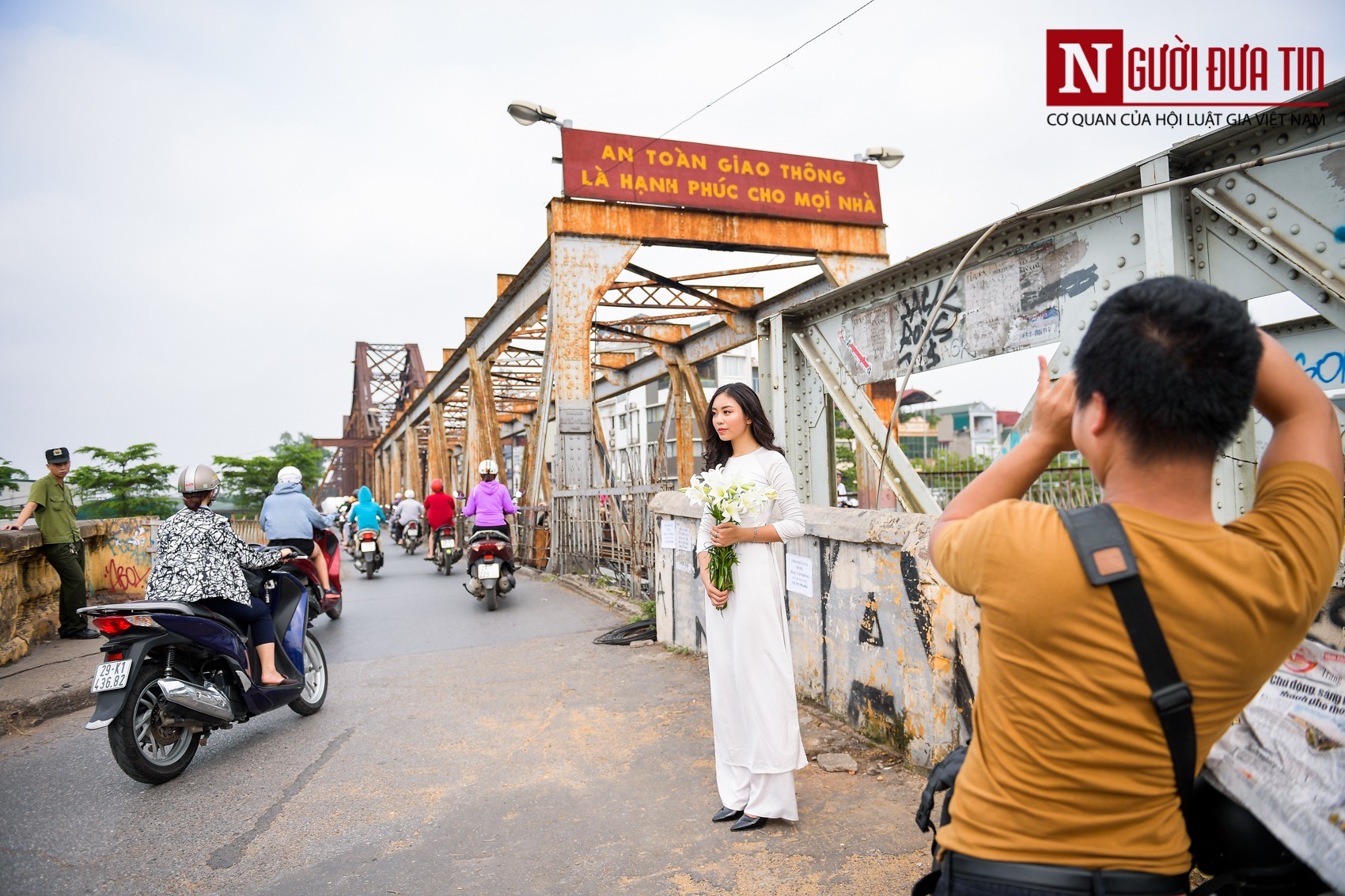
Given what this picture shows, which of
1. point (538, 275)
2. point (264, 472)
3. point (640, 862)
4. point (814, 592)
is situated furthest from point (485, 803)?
point (264, 472)

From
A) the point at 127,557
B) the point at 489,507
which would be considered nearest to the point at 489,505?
the point at 489,507

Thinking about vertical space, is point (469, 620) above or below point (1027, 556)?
below

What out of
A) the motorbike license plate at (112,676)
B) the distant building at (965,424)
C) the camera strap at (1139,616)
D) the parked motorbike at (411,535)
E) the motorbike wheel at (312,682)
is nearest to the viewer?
the camera strap at (1139,616)

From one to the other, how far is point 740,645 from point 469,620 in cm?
633

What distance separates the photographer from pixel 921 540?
3.71m

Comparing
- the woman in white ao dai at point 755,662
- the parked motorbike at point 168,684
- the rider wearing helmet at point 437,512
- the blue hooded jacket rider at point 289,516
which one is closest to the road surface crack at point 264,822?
the parked motorbike at point 168,684

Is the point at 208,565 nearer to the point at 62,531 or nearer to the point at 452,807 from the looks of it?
the point at 452,807

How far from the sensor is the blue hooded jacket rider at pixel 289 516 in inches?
326

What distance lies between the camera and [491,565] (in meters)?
9.64

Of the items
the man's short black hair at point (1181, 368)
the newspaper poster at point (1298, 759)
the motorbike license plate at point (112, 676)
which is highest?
the man's short black hair at point (1181, 368)

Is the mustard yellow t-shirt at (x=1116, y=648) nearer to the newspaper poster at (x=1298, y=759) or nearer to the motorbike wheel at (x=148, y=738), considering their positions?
the newspaper poster at (x=1298, y=759)

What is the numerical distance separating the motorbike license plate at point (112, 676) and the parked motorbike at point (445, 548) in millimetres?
10070

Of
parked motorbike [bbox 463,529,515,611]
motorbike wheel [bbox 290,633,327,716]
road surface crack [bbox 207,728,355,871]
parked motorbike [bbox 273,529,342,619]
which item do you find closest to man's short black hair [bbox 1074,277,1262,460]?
road surface crack [bbox 207,728,355,871]

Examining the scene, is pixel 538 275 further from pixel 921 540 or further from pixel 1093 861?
pixel 1093 861
